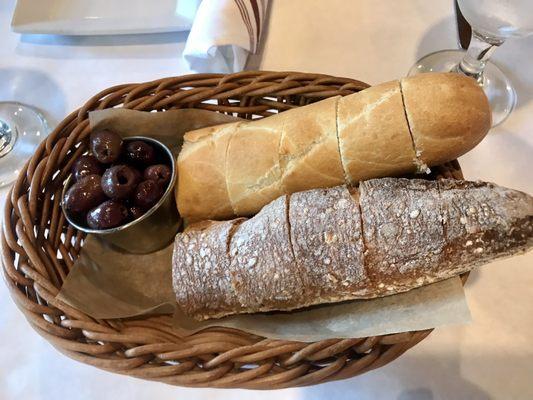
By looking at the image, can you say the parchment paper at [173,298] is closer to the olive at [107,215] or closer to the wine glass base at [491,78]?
the olive at [107,215]

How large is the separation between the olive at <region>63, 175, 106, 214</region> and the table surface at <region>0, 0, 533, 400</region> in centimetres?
35

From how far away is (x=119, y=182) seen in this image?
38.3 inches

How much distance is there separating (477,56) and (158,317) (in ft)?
3.24

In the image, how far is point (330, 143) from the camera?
3.15 feet

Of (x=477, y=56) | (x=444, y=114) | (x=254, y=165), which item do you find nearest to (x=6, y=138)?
(x=254, y=165)

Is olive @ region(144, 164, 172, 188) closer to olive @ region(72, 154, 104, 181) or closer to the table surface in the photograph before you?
olive @ region(72, 154, 104, 181)

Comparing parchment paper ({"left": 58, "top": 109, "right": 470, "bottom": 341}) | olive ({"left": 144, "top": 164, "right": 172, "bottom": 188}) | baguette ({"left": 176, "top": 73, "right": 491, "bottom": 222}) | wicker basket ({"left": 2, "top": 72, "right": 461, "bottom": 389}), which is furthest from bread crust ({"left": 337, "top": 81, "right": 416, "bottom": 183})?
olive ({"left": 144, "top": 164, "right": 172, "bottom": 188})

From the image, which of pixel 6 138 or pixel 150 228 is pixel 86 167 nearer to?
pixel 150 228

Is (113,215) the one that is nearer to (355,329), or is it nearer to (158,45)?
(355,329)

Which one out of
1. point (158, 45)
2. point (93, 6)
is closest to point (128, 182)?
point (158, 45)

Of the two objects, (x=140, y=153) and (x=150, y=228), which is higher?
(x=140, y=153)

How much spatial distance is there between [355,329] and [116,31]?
1.13 meters

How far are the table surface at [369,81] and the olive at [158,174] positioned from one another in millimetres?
441

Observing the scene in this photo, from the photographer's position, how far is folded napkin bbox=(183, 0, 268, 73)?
1.25 metres
